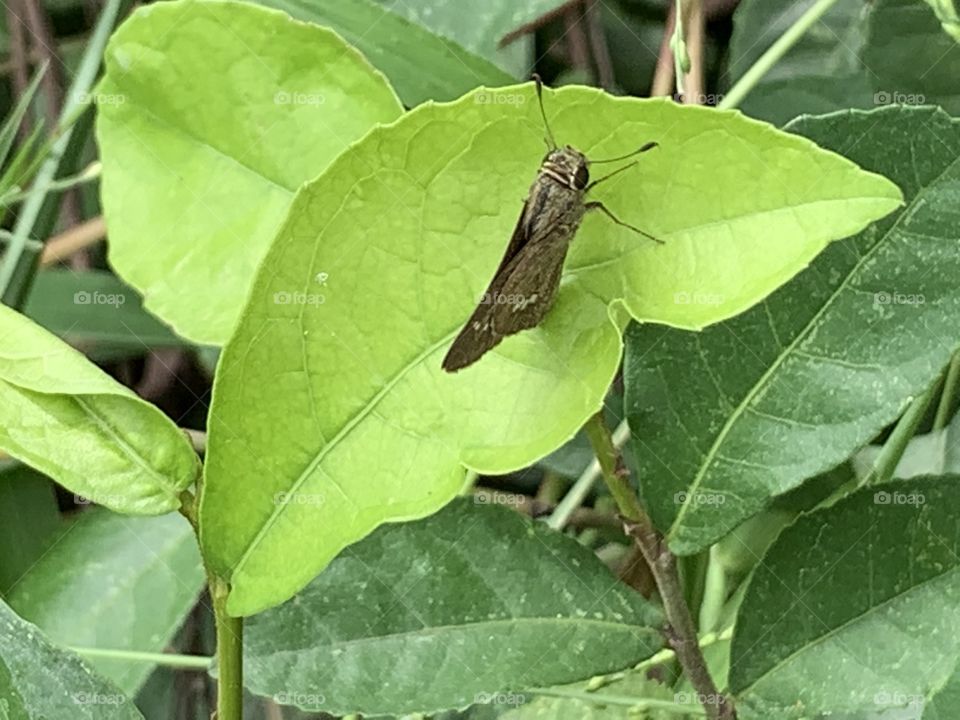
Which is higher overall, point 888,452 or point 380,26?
point 380,26

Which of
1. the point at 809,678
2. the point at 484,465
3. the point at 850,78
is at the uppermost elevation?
the point at 850,78

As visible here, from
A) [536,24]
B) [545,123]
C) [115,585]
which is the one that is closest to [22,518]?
[115,585]

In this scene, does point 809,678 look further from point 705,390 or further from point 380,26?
point 380,26

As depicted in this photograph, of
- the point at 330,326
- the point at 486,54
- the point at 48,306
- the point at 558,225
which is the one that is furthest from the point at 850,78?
the point at 48,306

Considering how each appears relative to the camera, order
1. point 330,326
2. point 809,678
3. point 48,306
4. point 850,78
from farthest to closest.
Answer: point 48,306, point 850,78, point 809,678, point 330,326

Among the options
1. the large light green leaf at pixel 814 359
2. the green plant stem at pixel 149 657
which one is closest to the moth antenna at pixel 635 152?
the large light green leaf at pixel 814 359

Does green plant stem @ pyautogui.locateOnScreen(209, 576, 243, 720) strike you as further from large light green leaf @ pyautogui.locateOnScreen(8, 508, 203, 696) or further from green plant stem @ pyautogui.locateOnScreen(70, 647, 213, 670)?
large light green leaf @ pyautogui.locateOnScreen(8, 508, 203, 696)

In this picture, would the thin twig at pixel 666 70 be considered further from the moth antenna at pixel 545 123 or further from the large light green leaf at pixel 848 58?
the moth antenna at pixel 545 123
